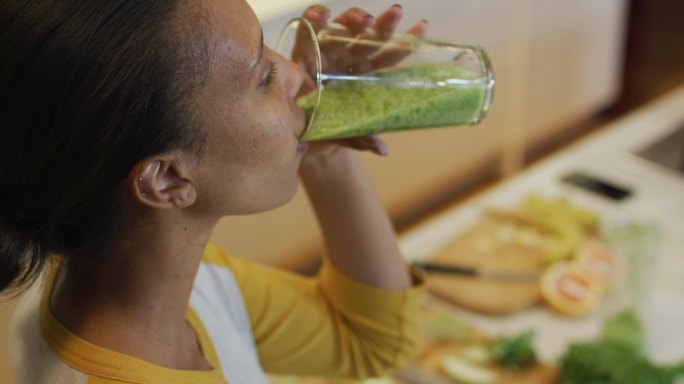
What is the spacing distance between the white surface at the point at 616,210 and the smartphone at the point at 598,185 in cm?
2

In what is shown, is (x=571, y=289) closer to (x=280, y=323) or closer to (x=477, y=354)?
(x=477, y=354)

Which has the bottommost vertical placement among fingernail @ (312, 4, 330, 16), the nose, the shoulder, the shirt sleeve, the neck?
the shirt sleeve

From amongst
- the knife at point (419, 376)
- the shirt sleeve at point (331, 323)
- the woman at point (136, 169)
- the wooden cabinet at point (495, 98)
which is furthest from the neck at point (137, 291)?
the wooden cabinet at point (495, 98)

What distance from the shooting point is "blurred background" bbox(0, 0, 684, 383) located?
1.82 meters

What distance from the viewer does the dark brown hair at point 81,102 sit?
58 centimetres

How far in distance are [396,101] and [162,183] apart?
24cm

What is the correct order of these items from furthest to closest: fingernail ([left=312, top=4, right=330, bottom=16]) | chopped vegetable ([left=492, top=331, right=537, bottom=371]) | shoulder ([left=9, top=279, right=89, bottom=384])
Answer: chopped vegetable ([left=492, top=331, right=537, bottom=371]) < fingernail ([left=312, top=4, right=330, bottom=16]) < shoulder ([left=9, top=279, right=89, bottom=384])

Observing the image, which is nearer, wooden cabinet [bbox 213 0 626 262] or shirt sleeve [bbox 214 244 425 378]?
shirt sleeve [bbox 214 244 425 378]

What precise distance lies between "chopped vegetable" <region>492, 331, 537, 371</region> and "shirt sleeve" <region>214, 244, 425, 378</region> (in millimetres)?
253

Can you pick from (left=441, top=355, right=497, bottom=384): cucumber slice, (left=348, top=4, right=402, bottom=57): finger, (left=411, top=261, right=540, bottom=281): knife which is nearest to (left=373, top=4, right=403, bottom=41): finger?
(left=348, top=4, right=402, bottom=57): finger

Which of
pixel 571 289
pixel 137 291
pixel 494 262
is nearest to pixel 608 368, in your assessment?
pixel 571 289

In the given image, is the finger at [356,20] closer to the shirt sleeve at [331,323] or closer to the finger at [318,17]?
the finger at [318,17]

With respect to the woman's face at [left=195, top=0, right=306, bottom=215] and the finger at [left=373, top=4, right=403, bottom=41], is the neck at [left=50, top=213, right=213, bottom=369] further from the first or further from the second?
the finger at [left=373, top=4, right=403, bottom=41]

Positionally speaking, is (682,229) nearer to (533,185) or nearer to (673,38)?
(533,185)
